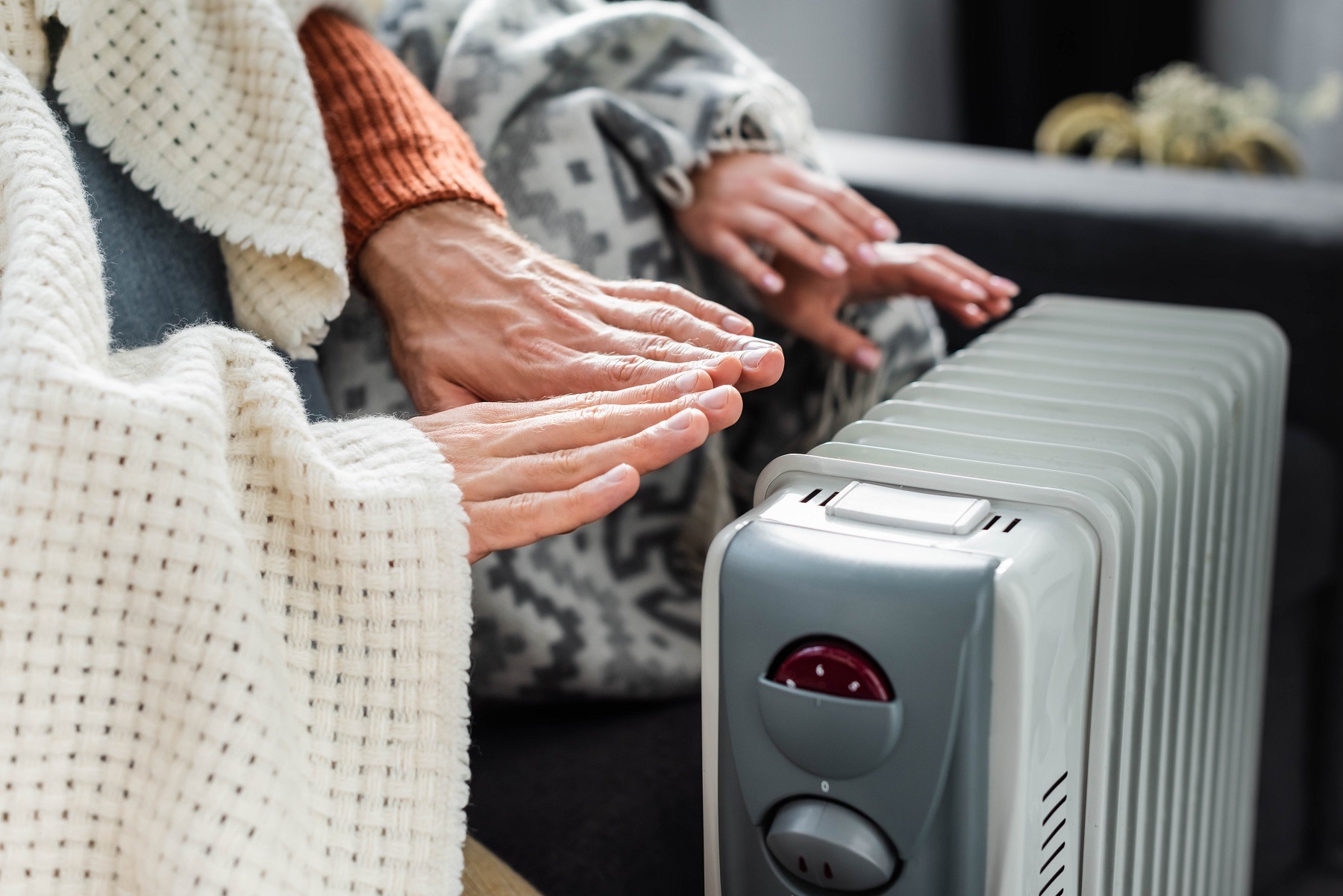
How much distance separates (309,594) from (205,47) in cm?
28

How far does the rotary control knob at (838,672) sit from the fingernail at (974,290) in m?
0.37

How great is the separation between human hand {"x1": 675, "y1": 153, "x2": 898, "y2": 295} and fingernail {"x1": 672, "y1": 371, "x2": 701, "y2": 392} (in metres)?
0.26

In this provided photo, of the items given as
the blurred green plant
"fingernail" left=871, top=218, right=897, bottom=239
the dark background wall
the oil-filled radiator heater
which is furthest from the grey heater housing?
the dark background wall

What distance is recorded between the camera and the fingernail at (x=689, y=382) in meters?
0.45

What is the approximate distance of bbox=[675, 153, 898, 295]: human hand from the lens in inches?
27.6

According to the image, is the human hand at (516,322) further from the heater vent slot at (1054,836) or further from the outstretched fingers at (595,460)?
the heater vent slot at (1054,836)

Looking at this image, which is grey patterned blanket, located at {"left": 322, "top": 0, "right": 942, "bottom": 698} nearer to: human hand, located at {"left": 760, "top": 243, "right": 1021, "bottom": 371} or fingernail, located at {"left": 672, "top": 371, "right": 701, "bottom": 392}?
human hand, located at {"left": 760, "top": 243, "right": 1021, "bottom": 371}

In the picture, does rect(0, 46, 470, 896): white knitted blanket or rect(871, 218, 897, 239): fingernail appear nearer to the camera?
rect(0, 46, 470, 896): white knitted blanket

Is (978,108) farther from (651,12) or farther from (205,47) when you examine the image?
(205,47)

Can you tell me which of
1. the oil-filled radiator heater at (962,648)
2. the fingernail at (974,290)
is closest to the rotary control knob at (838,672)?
the oil-filled radiator heater at (962,648)

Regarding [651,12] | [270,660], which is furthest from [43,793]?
Result: [651,12]

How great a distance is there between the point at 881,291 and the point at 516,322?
29 centimetres

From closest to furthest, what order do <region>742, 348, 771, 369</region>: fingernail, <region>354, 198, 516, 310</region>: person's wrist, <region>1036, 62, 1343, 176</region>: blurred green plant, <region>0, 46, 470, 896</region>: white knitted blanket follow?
<region>0, 46, 470, 896</region>: white knitted blanket
<region>742, 348, 771, 369</region>: fingernail
<region>354, 198, 516, 310</region>: person's wrist
<region>1036, 62, 1343, 176</region>: blurred green plant

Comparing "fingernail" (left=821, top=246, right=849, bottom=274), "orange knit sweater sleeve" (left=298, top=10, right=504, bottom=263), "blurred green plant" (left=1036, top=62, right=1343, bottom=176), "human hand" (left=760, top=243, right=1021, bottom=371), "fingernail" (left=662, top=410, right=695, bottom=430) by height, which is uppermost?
"orange knit sweater sleeve" (left=298, top=10, right=504, bottom=263)
